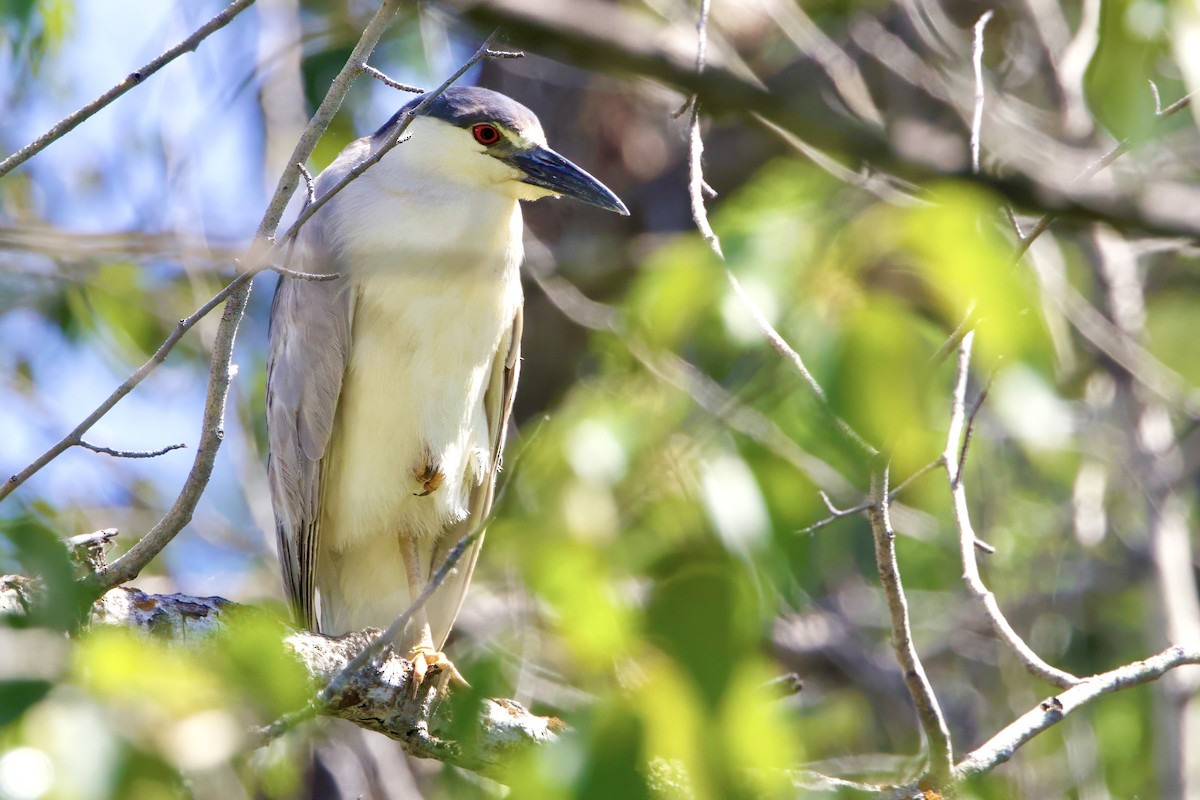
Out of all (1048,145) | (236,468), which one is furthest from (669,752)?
(236,468)

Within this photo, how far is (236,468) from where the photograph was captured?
4.31m

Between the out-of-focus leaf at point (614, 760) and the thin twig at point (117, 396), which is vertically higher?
the thin twig at point (117, 396)

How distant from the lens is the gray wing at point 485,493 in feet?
10.9

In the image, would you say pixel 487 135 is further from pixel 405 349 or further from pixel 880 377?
pixel 880 377

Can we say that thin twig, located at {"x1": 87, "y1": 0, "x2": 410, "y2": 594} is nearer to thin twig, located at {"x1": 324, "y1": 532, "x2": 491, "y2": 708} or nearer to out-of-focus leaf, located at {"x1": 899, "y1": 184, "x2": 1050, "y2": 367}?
thin twig, located at {"x1": 324, "y1": 532, "x2": 491, "y2": 708}

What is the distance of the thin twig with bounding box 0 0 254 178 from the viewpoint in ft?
5.41

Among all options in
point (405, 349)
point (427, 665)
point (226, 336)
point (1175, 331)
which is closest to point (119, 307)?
point (405, 349)

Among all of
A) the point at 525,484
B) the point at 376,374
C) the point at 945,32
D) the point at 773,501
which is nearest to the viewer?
the point at 773,501

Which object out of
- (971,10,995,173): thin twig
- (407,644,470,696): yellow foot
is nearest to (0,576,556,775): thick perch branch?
(407,644,470,696): yellow foot

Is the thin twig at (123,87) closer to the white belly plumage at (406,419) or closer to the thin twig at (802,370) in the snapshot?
the thin twig at (802,370)

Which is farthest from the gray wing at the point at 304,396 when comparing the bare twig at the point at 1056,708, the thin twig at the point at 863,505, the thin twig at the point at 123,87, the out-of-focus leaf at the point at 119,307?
the bare twig at the point at 1056,708

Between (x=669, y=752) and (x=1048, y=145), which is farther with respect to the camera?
(x=1048, y=145)

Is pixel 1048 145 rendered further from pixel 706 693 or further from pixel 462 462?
pixel 706 693

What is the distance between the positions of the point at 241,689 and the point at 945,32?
378 cm
